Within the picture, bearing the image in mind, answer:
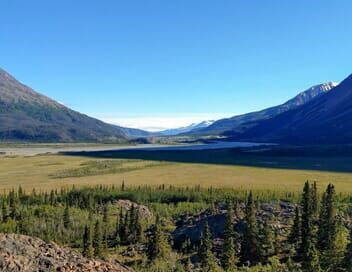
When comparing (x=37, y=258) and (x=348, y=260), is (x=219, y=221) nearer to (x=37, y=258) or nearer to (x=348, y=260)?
(x=348, y=260)

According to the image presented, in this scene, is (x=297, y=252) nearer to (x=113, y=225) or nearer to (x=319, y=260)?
(x=319, y=260)

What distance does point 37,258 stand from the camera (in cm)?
4594

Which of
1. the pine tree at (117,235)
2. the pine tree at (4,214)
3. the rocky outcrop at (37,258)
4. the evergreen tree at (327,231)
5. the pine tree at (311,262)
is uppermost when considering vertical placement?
the rocky outcrop at (37,258)

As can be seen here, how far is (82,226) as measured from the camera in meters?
118

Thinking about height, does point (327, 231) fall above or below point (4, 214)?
above

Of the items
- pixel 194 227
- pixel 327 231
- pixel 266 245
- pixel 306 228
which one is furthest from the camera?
pixel 194 227

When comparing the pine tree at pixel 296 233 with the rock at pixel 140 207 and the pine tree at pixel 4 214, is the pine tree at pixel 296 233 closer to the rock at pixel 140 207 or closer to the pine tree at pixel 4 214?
the rock at pixel 140 207

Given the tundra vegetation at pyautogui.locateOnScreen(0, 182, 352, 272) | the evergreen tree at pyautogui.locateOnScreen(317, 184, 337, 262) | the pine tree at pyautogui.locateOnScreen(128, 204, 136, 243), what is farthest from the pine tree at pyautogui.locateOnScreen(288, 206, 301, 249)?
the pine tree at pyautogui.locateOnScreen(128, 204, 136, 243)

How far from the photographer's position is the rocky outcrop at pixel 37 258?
44406 mm

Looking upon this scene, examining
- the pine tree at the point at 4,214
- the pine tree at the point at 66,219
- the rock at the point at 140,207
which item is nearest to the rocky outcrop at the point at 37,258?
the pine tree at the point at 66,219

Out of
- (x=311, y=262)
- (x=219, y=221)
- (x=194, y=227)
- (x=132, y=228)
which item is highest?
(x=311, y=262)

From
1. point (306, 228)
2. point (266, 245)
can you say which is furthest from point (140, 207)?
point (306, 228)

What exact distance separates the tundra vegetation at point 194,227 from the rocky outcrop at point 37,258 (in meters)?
26.7

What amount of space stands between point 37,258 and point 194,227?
200 feet
